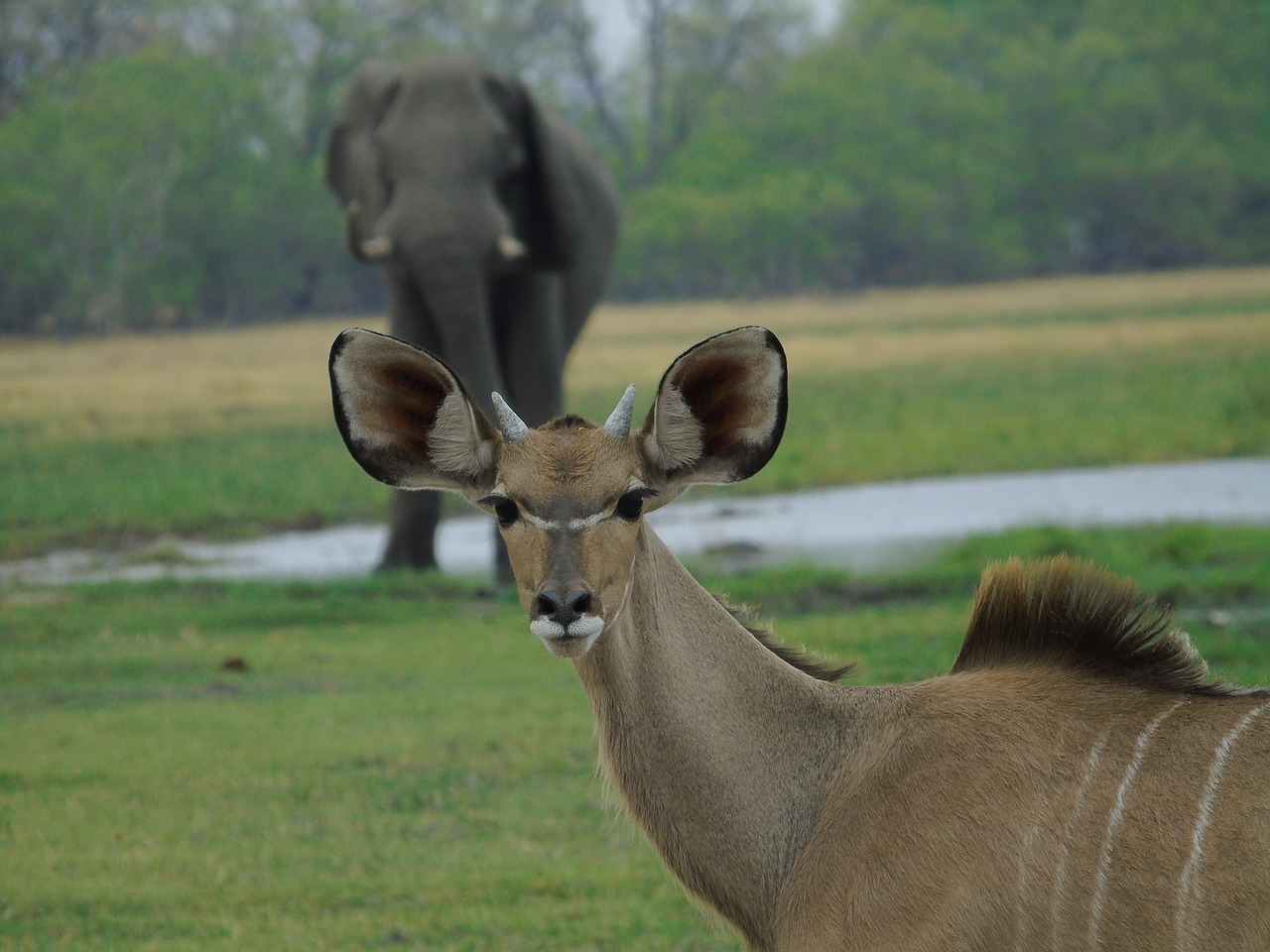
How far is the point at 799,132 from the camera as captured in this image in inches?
2184

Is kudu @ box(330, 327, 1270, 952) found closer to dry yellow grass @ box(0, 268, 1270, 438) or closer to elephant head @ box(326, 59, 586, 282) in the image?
elephant head @ box(326, 59, 586, 282)

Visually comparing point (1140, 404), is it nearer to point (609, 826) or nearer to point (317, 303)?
point (609, 826)

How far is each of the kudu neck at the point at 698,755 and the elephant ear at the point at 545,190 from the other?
9.14m

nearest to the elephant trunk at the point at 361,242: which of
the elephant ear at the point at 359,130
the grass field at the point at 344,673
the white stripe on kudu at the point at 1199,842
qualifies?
the elephant ear at the point at 359,130

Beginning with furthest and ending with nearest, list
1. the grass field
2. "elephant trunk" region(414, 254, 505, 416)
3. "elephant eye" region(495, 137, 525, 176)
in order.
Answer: "elephant eye" region(495, 137, 525, 176) → "elephant trunk" region(414, 254, 505, 416) → the grass field

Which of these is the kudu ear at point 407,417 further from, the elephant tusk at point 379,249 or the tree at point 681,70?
the tree at point 681,70

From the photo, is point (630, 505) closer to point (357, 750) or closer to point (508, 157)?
point (357, 750)

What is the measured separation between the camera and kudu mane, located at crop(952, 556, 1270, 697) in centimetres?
408

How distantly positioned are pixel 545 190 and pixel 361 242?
1.40 metres

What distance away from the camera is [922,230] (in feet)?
171

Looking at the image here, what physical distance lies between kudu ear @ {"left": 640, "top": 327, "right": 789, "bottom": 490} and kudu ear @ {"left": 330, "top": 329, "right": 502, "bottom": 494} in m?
0.38

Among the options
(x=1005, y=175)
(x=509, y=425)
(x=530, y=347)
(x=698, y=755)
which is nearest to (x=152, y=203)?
(x=530, y=347)

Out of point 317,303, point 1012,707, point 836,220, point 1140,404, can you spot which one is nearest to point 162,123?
point 317,303

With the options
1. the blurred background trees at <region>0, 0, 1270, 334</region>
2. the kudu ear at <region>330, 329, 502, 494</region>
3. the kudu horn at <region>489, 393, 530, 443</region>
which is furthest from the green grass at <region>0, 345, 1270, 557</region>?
the blurred background trees at <region>0, 0, 1270, 334</region>
